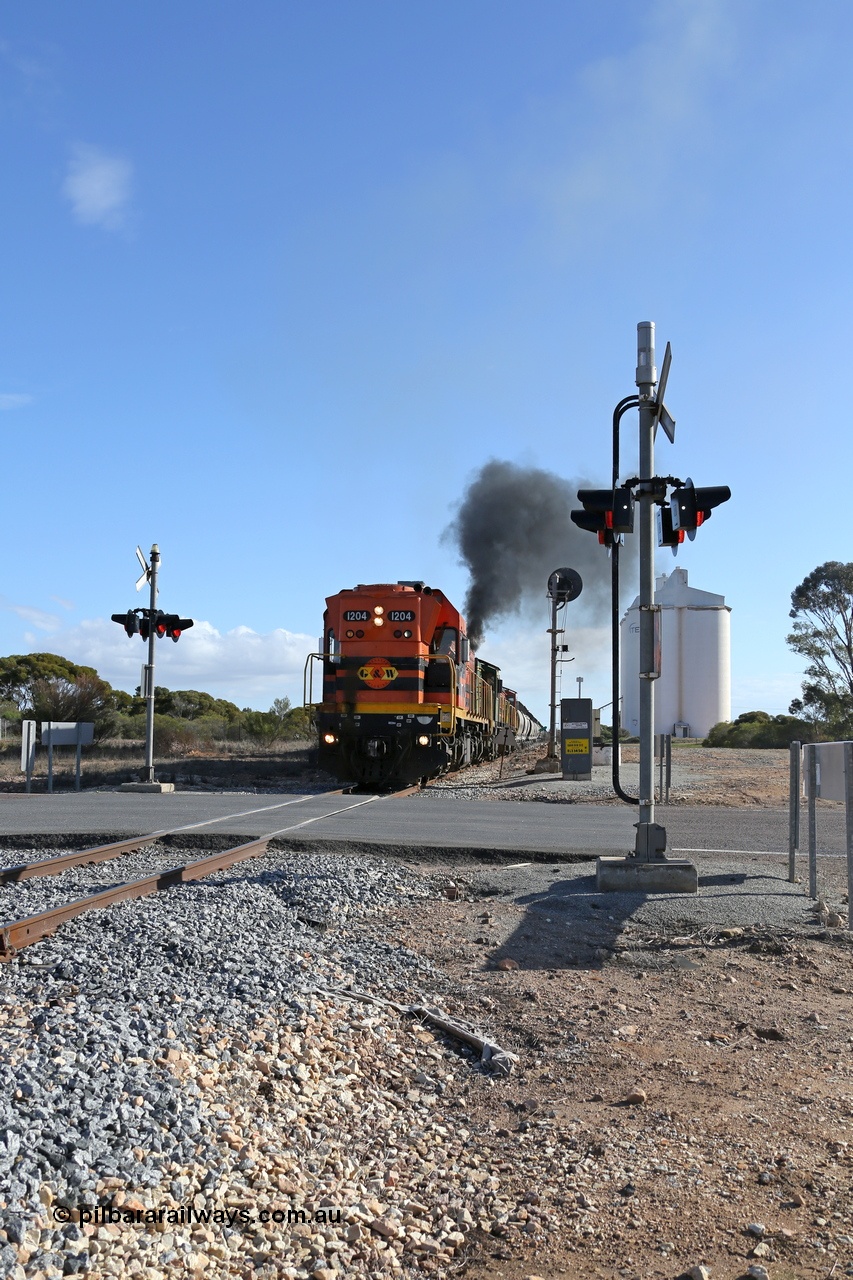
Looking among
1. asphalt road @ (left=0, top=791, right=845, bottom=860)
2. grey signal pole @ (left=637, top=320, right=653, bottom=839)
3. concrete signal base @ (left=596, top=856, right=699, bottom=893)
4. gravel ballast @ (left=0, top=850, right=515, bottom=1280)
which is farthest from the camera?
asphalt road @ (left=0, top=791, right=845, bottom=860)

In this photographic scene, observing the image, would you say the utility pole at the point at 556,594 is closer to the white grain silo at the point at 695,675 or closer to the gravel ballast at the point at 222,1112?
the gravel ballast at the point at 222,1112

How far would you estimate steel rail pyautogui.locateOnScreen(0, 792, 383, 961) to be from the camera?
19.9 ft

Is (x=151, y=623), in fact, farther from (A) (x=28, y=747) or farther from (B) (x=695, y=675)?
(B) (x=695, y=675)

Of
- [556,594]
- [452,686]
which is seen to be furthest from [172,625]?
[556,594]

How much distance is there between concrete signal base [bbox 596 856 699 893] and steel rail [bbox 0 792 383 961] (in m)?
3.51

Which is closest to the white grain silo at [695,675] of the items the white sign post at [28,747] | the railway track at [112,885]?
the white sign post at [28,747]

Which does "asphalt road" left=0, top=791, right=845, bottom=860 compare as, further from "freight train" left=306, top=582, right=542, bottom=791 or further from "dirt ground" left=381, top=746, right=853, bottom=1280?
"dirt ground" left=381, top=746, right=853, bottom=1280

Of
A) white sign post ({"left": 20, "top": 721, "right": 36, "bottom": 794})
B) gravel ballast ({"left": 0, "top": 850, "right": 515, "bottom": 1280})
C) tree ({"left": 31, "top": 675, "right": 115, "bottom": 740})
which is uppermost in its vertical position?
tree ({"left": 31, "top": 675, "right": 115, "bottom": 740})

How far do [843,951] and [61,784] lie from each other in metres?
22.7

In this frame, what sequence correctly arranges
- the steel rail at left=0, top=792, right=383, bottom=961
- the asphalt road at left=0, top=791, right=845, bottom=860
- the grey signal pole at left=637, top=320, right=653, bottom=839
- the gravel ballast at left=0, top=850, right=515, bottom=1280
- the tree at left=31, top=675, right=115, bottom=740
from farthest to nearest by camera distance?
the tree at left=31, top=675, right=115, bottom=740, the asphalt road at left=0, top=791, right=845, bottom=860, the grey signal pole at left=637, top=320, right=653, bottom=839, the steel rail at left=0, top=792, right=383, bottom=961, the gravel ballast at left=0, top=850, right=515, bottom=1280

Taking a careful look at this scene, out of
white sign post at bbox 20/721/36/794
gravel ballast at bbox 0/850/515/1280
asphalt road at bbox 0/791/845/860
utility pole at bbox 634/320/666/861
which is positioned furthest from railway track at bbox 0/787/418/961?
white sign post at bbox 20/721/36/794

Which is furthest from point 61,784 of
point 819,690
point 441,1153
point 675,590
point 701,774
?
point 675,590

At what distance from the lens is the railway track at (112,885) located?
6211 millimetres

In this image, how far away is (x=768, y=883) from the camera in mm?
9359
